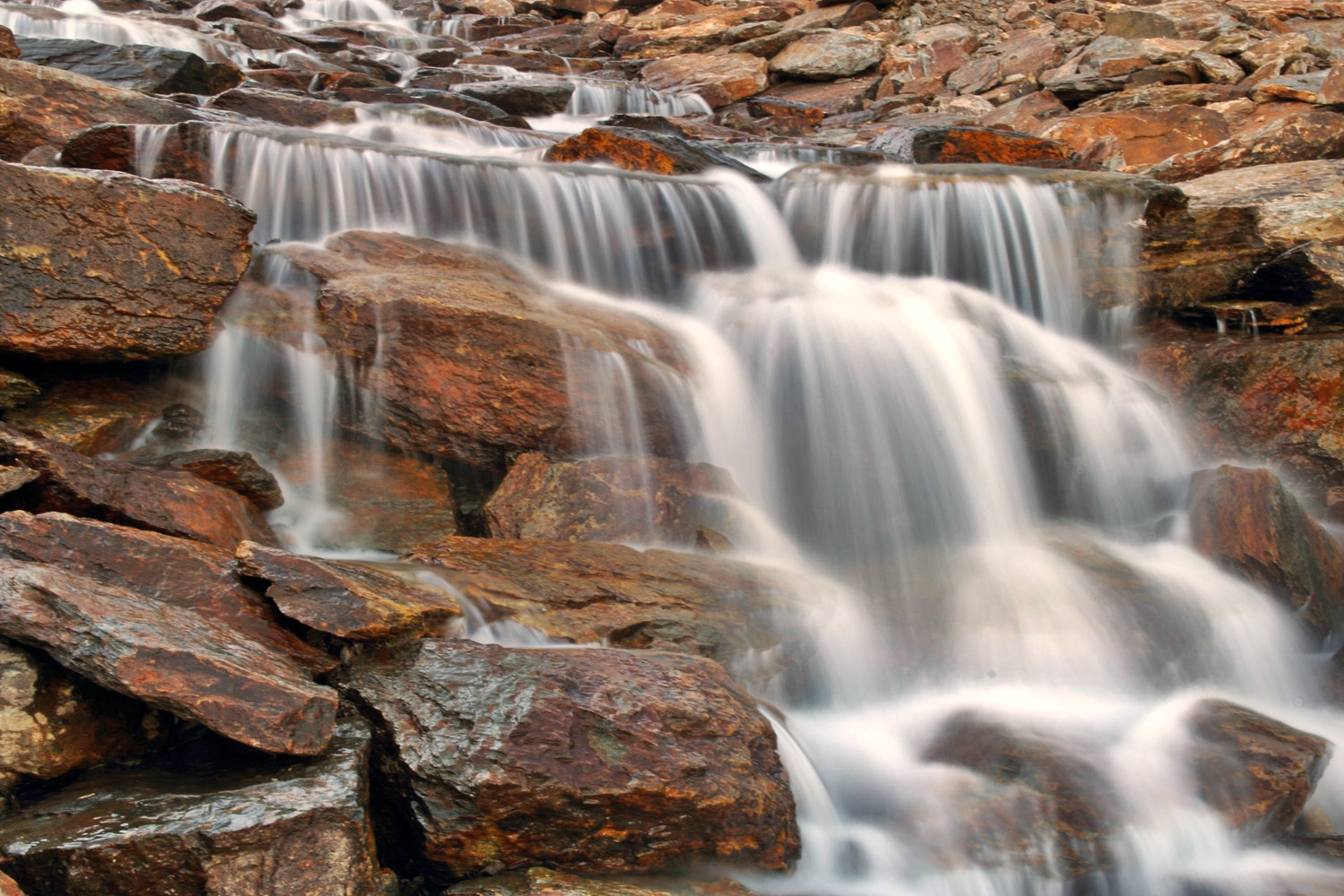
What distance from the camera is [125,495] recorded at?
155 inches

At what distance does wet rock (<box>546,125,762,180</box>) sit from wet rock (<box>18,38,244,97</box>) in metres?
4.45

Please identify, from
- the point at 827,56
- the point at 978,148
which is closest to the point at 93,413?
the point at 978,148

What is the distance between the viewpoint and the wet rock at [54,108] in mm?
7090

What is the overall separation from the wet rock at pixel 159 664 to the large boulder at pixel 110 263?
7.77 feet

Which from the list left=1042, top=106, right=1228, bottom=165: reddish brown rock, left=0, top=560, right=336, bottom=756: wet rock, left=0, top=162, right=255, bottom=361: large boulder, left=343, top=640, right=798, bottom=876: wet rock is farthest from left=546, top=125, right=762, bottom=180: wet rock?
left=0, top=560, right=336, bottom=756: wet rock

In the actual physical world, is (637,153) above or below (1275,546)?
above

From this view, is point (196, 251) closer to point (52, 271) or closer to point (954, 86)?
point (52, 271)

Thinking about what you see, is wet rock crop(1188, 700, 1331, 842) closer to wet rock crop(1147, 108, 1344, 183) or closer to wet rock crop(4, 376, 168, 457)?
wet rock crop(4, 376, 168, 457)

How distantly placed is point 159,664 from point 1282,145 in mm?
11159

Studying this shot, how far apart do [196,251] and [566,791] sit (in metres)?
4.00

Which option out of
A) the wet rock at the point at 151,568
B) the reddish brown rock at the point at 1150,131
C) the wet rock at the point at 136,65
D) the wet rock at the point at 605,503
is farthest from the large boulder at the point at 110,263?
the reddish brown rock at the point at 1150,131

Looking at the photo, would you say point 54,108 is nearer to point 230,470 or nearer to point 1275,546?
point 230,470

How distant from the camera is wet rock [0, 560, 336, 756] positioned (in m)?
2.66

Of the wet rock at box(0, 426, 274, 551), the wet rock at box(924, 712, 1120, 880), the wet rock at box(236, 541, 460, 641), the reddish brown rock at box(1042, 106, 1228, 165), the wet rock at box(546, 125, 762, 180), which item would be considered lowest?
the wet rock at box(924, 712, 1120, 880)
